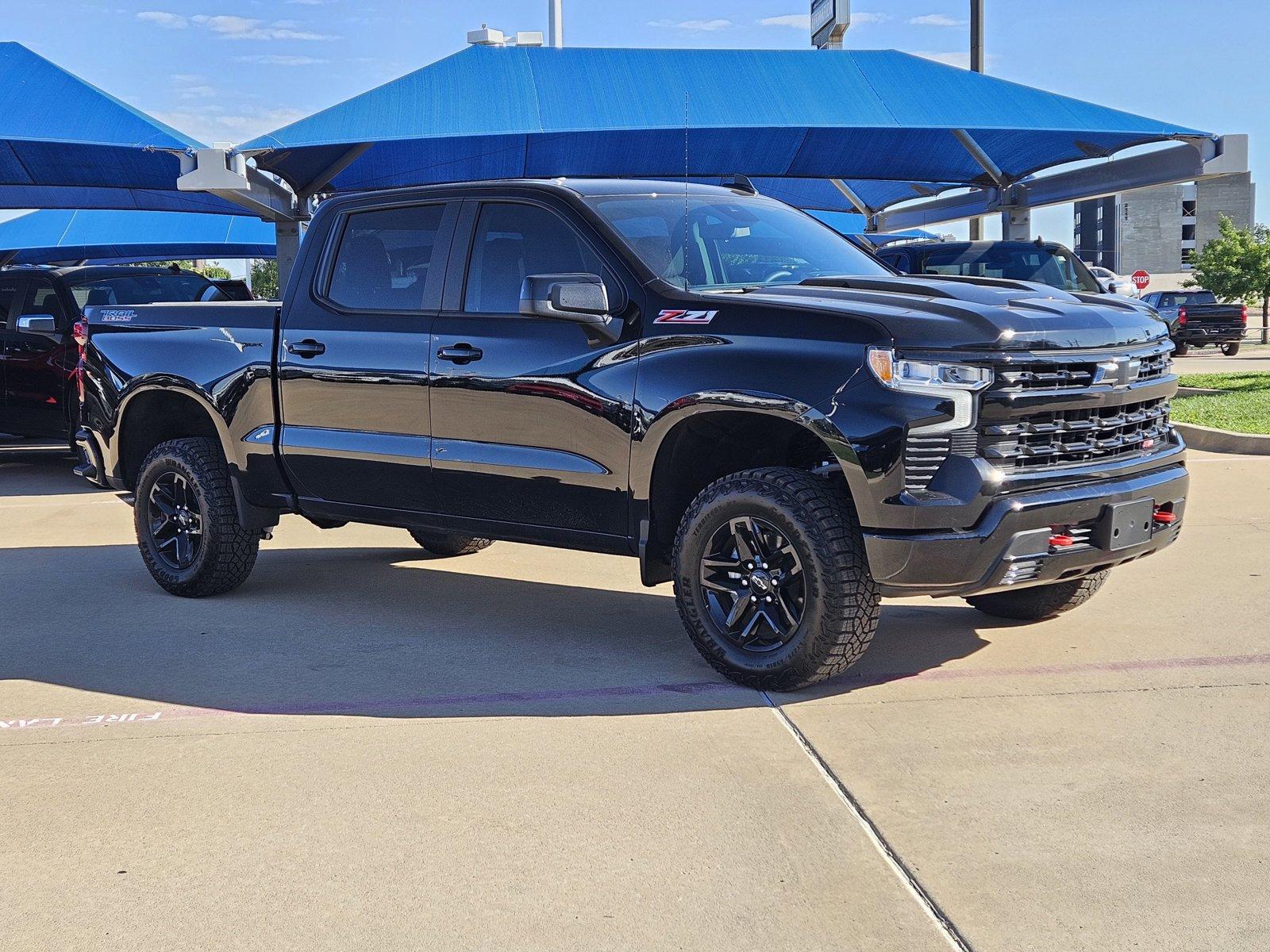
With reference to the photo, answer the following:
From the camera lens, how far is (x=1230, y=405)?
1542 cm

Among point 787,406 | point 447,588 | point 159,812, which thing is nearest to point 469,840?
point 159,812

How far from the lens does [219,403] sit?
6906 millimetres

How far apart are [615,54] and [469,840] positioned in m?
16.1

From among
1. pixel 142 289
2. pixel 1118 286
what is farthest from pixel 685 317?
pixel 1118 286

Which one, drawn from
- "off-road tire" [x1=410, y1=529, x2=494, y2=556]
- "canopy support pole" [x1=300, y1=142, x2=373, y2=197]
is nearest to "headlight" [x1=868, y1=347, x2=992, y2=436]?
"off-road tire" [x1=410, y1=529, x2=494, y2=556]

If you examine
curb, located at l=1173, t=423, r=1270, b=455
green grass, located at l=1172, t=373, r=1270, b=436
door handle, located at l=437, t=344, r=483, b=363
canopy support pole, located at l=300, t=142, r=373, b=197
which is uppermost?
canopy support pole, located at l=300, t=142, r=373, b=197

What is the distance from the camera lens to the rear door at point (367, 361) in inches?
243

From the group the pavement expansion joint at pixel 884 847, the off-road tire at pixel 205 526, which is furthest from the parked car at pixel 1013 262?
the pavement expansion joint at pixel 884 847

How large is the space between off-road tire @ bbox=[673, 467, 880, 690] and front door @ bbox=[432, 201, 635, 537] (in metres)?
0.43

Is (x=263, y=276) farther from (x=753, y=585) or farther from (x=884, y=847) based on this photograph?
(x=884, y=847)

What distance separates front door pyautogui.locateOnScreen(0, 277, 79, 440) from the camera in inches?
478

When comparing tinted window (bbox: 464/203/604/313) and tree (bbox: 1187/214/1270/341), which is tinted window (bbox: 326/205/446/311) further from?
tree (bbox: 1187/214/1270/341)

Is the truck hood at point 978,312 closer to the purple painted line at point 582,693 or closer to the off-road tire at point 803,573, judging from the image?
the off-road tire at point 803,573

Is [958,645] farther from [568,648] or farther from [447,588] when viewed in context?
[447,588]
